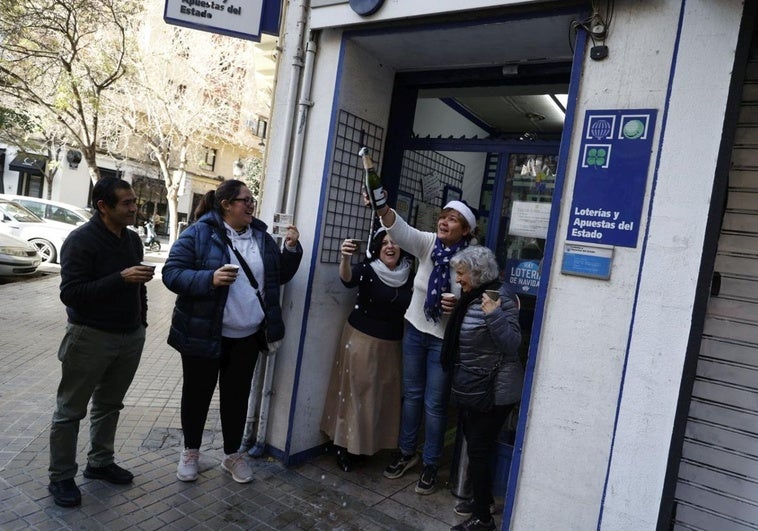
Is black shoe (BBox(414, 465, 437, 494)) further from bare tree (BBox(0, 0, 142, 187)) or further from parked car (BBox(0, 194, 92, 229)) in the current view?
parked car (BBox(0, 194, 92, 229))

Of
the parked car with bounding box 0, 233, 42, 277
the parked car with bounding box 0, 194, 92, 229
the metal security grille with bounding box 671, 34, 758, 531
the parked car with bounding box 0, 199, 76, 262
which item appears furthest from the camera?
the parked car with bounding box 0, 194, 92, 229

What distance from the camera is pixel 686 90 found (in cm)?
245

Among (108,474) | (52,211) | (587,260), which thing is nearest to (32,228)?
(52,211)

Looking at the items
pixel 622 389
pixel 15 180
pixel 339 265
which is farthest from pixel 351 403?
pixel 15 180

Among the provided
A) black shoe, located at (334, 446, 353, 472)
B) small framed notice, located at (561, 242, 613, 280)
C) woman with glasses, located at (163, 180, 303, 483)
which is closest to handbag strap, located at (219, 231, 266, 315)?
woman with glasses, located at (163, 180, 303, 483)

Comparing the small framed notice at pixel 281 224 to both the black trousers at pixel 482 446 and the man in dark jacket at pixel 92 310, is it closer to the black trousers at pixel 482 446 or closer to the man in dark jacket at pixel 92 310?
the man in dark jacket at pixel 92 310

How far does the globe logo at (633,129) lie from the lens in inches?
102

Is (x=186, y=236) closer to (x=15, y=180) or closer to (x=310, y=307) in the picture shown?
(x=310, y=307)

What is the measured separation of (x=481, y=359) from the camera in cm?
308

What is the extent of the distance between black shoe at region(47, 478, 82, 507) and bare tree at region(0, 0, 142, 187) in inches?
382

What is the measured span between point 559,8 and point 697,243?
4.85 feet

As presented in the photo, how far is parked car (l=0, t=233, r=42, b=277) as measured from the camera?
34.6 ft

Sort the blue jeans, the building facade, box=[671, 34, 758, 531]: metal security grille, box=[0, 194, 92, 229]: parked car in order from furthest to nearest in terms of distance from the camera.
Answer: box=[0, 194, 92, 229]: parked car, the blue jeans, box=[671, 34, 758, 531]: metal security grille, the building facade

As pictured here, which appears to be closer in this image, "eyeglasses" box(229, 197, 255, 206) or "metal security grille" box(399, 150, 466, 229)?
"eyeglasses" box(229, 197, 255, 206)
